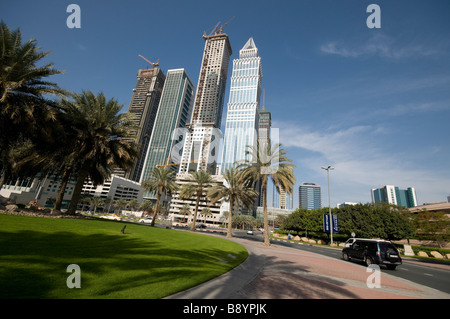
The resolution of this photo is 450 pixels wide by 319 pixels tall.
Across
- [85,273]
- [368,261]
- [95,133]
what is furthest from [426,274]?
[95,133]

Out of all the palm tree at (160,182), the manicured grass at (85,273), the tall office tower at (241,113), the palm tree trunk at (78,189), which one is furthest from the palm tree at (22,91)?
the tall office tower at (241,113)

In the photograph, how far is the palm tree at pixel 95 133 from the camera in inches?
808

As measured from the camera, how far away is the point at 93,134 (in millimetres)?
21078

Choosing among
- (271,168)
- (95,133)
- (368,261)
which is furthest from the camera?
(271,168)

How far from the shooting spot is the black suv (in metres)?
13.7

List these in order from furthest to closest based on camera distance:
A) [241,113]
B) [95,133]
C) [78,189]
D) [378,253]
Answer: [241,113], [78,189], [95,133], [378,253]

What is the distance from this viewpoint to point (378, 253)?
13797 mm

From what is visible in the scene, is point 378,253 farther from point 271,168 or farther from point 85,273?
point 85,273

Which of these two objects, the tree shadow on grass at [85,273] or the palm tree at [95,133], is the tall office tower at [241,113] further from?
the tree shadow on grass at [85,273]

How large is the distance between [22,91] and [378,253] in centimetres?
3034
